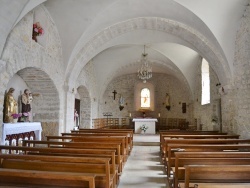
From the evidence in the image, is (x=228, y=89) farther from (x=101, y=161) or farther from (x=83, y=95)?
(x=83, y=95)

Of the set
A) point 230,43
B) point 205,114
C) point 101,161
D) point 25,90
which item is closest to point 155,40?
point 230,43

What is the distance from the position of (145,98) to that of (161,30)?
851cm

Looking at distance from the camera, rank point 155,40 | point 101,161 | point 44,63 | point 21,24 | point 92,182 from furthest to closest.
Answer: point 155,40, point 44,63, point 21,24, point 101,161, point 92,182

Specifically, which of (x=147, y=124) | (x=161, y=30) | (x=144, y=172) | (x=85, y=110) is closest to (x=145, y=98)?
(x=147, y=124)

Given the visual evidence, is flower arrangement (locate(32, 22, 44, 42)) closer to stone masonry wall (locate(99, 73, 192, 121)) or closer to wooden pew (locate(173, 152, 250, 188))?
wooden pew (locate(173, 152, 250, 188))

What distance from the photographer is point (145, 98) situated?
1798cm

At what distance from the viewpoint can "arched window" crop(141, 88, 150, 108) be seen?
17953 mm

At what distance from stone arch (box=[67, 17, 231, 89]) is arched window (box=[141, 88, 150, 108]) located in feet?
27.1

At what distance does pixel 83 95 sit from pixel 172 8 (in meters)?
8.03

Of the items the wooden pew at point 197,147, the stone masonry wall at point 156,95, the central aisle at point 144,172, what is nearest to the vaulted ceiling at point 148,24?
the wooden pew at point 197,147

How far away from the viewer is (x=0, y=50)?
5355 mm

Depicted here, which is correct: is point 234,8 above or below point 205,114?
above

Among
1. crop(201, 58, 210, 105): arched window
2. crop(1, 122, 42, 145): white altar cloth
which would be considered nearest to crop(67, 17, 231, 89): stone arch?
crop(1, 122, 42, 145): white altar cloth

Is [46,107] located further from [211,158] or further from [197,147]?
[211,158]
